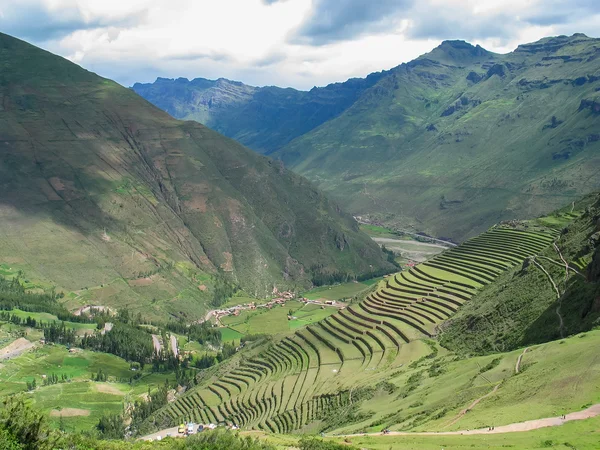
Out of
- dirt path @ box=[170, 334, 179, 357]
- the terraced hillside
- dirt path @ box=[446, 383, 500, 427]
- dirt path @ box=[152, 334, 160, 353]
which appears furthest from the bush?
dirt path @ box=[152, 334, 160, 353]

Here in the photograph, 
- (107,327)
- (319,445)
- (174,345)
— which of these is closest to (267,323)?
(174,345)

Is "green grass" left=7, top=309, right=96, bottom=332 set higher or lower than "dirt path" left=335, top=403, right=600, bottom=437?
lower

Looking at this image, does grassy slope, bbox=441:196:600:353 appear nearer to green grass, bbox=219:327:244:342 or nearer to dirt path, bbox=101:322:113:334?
green grass, bbox=219:327:244:342

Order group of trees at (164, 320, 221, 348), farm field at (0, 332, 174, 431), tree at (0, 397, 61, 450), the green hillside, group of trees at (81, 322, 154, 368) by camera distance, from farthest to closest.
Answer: group of trees at (164, 320, 221, 348)
group of trees at (81, 322, 154, 368)
farm field at (0, 332, 174, 431)
the green hillside
tree at (0, 397, 61, 450)

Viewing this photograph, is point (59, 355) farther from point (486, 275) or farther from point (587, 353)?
point (587, 353)

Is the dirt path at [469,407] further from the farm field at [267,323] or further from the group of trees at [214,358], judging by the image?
the farm field at [267,323]

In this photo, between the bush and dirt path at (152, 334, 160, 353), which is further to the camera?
dirt path at (152, 334, 160, 353)

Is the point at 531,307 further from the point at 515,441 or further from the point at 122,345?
the point at 122,345
